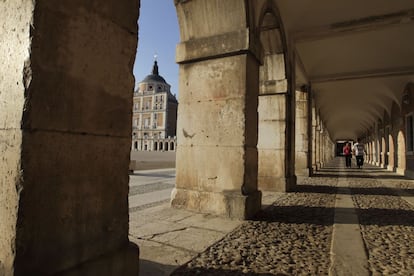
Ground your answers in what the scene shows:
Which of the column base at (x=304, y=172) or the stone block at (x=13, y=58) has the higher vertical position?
the stone block at (x=13, y=58)

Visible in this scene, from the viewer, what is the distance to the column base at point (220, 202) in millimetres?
3645

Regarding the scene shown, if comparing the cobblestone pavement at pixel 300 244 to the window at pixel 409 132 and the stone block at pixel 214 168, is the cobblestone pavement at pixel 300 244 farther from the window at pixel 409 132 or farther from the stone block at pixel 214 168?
the window at pixel 409 132

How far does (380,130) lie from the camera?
18.3 meters

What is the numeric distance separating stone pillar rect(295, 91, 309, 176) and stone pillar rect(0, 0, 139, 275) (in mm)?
9184

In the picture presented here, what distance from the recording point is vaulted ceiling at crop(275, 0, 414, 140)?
684 cm

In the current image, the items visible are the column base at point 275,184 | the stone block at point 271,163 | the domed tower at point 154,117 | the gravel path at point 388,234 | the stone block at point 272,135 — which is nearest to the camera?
the gravel path at point 388,234

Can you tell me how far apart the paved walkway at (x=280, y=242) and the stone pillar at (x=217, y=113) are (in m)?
0.33

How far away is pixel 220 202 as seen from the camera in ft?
12.3

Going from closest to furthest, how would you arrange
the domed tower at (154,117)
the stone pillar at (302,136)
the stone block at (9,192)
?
the stone block at (9,192) → the stone pillar at (302,136) → the domed tower at (154,117)

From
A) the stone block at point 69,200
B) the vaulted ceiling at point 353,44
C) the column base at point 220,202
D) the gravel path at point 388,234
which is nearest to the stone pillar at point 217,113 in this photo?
the column base at point 220,202

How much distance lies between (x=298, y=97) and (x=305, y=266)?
967 centimetres

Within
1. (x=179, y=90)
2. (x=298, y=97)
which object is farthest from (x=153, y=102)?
(x=179, y=90)

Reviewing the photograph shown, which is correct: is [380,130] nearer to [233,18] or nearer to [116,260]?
[233,18]

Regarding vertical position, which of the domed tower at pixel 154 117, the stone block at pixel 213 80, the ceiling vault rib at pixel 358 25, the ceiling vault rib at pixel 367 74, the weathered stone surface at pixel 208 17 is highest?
the domed tower at pixel 154 117
